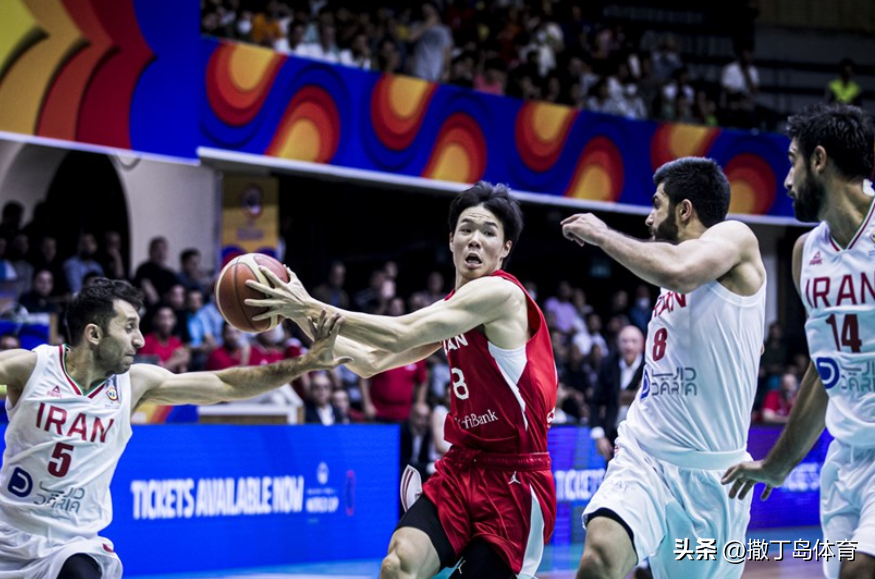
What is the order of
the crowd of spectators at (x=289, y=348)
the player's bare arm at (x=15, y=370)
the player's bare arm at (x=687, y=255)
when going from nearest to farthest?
Result: 1. the player's bare arm at (x=687, y=255)
2. the player's bare arm at (x=15, y=370)
3. the crowd of spectators at (x=289, y=348)

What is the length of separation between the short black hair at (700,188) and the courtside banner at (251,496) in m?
5.91

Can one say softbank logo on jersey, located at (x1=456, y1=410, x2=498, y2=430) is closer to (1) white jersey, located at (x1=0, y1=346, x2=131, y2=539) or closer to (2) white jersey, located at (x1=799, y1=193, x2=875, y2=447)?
(2) white jersey, located at (x1=799, y1=193, x2=875, y2=447)

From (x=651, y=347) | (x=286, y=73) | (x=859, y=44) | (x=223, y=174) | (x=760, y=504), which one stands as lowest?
(x=760, y=504)

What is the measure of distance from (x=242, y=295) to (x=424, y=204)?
Answer: 14.5 meters

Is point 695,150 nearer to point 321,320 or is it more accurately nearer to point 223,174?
point 223,174

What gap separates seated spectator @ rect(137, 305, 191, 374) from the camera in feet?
38.6

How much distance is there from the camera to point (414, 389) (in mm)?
13562

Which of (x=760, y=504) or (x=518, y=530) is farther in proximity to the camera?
(x=760, y=504)

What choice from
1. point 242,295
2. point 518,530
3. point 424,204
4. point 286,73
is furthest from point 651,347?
point 424,204

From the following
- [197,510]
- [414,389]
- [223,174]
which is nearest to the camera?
[197,510]

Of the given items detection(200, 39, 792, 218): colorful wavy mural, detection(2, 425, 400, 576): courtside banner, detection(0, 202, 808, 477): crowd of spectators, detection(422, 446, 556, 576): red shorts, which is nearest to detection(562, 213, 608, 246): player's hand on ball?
detection(422, 446, 556, 576): red shorts

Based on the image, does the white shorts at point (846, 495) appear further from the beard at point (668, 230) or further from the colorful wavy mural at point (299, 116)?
the colorful wavy mural at point (299, 116)

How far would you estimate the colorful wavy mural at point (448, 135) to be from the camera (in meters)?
14.5

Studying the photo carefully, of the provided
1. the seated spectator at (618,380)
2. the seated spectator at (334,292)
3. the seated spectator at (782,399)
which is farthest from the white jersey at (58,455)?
the seated spectator at (782,399)
